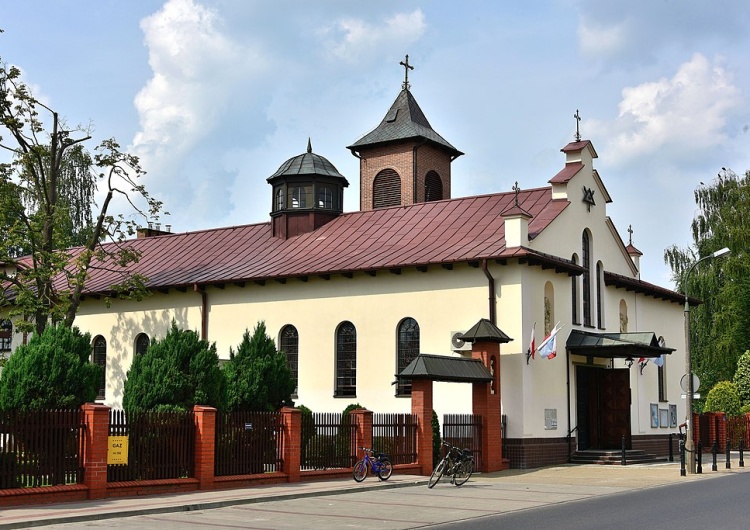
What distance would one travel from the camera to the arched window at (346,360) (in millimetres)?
29188

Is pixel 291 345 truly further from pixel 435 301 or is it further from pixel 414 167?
pixel 414 167

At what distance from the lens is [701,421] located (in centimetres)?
3603

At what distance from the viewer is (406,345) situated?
28203 millimetres

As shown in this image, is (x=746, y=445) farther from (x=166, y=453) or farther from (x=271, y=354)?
(x=166, y=453)

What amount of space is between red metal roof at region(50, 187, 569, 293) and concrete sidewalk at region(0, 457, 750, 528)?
240 inches

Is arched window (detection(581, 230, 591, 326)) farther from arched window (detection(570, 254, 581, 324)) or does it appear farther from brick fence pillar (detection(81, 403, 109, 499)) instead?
brick fence pillar (detection(81, 403, 109, 499))

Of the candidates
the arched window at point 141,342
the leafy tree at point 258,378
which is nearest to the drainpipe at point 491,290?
the leafy tree at point 258,378

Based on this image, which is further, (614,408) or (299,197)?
(299,197)

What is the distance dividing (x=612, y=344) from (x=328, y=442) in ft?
31.9

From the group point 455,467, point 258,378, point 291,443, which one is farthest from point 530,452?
point 291,443

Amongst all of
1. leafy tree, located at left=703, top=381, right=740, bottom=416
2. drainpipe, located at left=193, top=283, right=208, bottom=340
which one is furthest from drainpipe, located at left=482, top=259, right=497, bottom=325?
leafy tree, located at left=703, top=381, right=740, bottom=416

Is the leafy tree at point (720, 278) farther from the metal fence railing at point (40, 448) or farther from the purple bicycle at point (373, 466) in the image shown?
the metal fence railing at point (40, 448)

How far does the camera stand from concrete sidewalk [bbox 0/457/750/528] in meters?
14.7

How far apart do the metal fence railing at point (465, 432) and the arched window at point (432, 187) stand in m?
13.9
